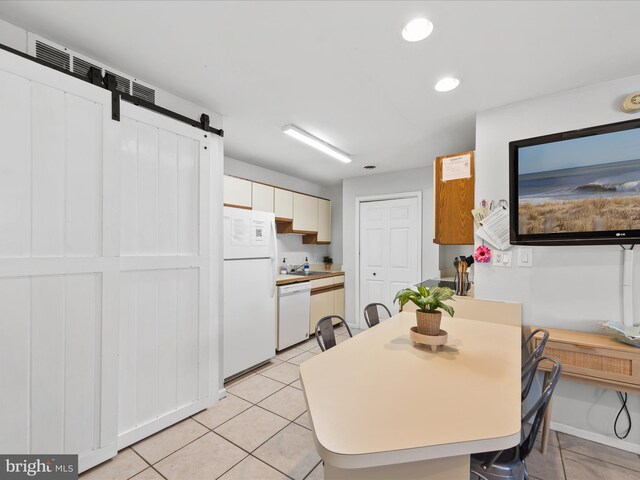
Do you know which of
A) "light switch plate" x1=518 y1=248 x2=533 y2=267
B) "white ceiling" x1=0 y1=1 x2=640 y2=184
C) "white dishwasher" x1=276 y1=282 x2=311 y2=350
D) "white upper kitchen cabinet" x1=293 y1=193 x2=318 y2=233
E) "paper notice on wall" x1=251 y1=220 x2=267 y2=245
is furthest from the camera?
"white upper kitchen cabinet" x1=293 y1=193 x2=318 y2=233

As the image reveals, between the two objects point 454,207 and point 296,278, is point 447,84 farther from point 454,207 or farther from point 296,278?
point 296,278

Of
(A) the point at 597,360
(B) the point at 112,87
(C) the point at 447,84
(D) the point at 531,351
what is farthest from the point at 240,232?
(A) the point at 597,360

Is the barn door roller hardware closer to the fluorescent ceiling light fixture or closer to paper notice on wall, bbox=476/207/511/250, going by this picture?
the fluorescent ceiling light fixture

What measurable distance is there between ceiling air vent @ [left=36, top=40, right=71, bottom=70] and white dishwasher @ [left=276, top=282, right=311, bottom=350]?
2.67 meters

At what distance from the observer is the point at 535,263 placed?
2160 mm

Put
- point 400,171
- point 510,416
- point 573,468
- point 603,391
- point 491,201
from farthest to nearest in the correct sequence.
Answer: point 400,171, point 491,201, point 603,391, point 573,468, point 510,416

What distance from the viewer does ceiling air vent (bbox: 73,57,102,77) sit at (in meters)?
1.69

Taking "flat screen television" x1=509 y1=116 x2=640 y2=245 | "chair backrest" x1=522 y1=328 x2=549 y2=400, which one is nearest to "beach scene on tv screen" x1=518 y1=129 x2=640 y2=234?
"flat screen television" x1=509 y1=116 x2=640 y2=245

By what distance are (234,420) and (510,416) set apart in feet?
6.62

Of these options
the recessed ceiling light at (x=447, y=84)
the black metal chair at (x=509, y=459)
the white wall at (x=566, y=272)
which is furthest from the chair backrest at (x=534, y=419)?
the recessed ceiling light at (x=447, y=84)

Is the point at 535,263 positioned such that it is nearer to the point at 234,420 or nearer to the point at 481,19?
the point at 481,19

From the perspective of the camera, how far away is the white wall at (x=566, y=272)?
1.92 m

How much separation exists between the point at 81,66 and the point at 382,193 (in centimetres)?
373

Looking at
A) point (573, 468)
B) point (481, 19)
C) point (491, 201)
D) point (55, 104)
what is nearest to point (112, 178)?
point (55, 104)
